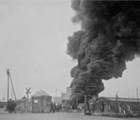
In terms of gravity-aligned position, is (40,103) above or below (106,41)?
below

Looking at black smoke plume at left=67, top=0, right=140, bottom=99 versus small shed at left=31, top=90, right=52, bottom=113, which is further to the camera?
small shed at left=31, top=90, right=52, bottom=113

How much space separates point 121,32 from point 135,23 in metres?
1.26

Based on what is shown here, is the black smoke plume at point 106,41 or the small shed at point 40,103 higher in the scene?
the black smoke plume at point 106,41

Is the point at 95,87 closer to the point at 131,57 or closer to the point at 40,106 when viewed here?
the point at 131,57

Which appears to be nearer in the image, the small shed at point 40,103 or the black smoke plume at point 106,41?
the black smoke plume at point 106,41

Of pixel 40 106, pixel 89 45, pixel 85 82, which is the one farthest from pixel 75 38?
pixel 40 106

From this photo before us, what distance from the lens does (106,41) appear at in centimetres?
1892

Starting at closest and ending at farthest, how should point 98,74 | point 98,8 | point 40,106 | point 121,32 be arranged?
point 98,8 < point 121,32 < point 98,74 < point 40,106

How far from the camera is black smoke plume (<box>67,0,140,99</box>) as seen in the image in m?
17.7

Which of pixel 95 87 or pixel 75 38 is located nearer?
pixel 95 87

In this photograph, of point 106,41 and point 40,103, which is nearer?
point 106,41

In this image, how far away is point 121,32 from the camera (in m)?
18.1

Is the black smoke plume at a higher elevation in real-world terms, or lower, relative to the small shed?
higher

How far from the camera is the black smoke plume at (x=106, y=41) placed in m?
17.7
